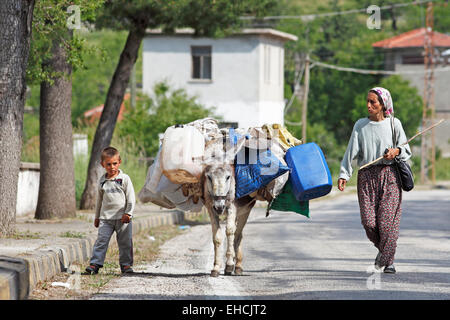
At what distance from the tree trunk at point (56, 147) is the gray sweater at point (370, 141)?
829 cm

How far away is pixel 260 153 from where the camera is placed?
35.3 feet

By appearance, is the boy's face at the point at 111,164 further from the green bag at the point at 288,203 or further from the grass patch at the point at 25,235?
the grass patch at the point at 25,235

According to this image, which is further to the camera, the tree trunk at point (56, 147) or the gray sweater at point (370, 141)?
the tree trunk at point (56, 147)

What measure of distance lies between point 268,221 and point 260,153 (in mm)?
11564

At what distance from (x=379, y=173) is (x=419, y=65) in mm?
62258

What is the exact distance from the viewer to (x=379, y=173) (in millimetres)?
10742

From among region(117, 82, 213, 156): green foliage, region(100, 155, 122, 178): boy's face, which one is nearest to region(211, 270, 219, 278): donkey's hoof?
region(100, 155, 122, 178): boy's face

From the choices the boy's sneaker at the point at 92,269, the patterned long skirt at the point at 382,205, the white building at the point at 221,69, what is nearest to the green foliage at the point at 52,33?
the boy's sneaker at the point at 92,269

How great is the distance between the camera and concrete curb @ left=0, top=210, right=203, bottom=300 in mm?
8578

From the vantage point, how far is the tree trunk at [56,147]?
17.9 meters

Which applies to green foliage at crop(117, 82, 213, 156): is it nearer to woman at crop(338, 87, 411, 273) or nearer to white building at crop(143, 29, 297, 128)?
white building at crop(143, 29, 297, 128)

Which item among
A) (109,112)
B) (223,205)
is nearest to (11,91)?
(223,205)

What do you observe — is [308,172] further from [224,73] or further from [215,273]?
[224,73]

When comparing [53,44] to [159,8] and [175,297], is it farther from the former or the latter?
[175,297]
